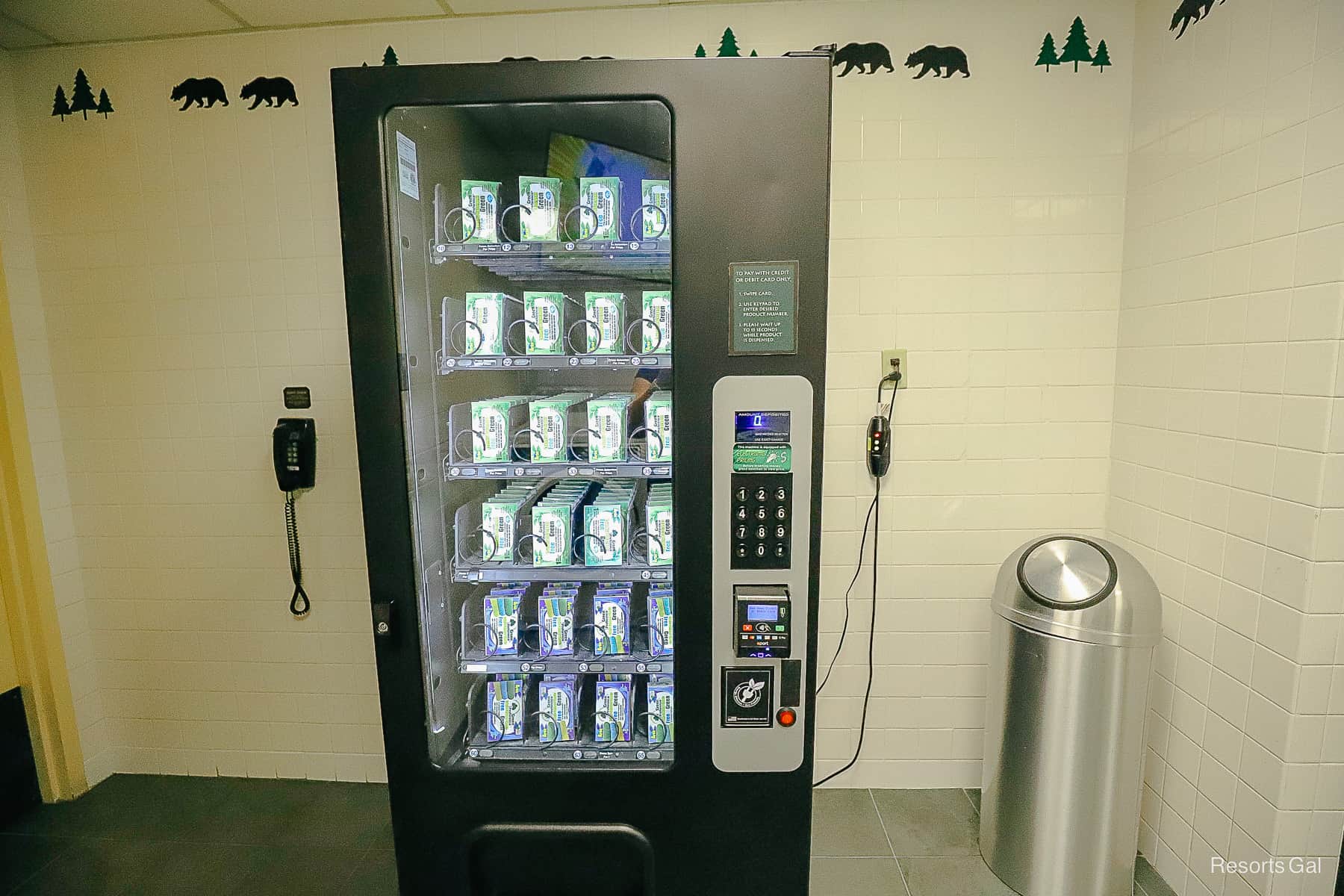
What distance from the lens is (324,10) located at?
2064mm

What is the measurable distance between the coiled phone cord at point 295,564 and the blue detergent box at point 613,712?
1.39 meters

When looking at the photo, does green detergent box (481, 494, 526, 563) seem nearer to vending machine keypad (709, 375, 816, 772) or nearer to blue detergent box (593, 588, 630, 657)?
blue detergent box (593, 588, 630, 657)

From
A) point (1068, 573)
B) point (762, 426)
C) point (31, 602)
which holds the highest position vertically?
point (762, 426)

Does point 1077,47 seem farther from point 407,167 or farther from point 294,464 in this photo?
point 294,464

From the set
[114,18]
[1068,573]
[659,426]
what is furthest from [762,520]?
[114,18]

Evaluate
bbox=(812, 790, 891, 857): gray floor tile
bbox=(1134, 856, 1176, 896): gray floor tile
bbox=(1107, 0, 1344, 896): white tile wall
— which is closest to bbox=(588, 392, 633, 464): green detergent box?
bbox=(812, 790, 891, 857): gray floor tile

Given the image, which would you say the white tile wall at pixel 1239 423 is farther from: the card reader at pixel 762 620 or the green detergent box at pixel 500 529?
the green detergent box at pixel 500 529

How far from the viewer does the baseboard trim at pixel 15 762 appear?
2.25m

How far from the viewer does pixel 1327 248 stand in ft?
4.65

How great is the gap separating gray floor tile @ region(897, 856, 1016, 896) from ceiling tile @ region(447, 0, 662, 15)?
2969 mm

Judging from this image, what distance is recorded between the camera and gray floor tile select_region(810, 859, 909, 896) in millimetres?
1921

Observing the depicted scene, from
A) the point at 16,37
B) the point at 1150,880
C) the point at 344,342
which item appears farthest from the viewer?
the point at 344,342

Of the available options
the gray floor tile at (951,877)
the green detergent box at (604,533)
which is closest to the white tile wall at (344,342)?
the gray floor tile at (951,877)

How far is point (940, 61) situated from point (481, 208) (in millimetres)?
1607
